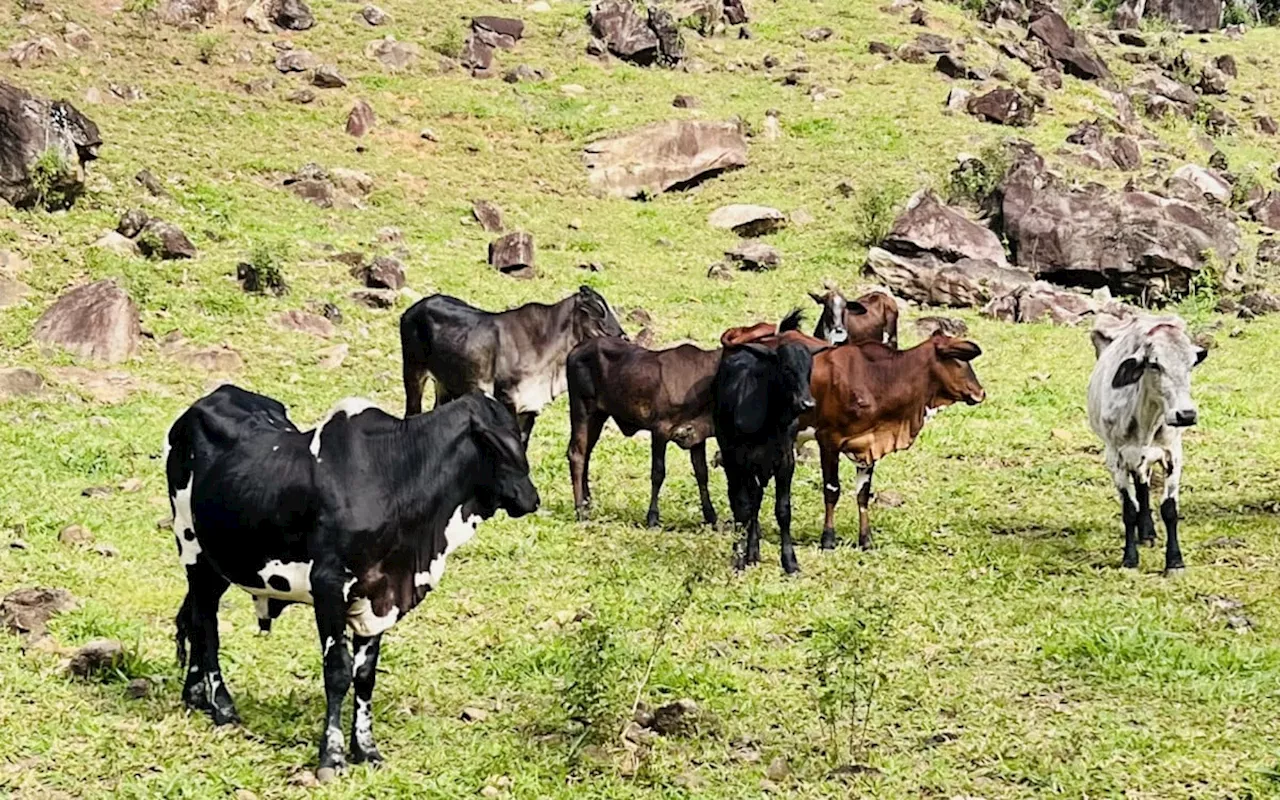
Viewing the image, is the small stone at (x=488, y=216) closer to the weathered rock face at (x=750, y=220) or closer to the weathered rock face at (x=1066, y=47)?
the weathered rock face at (x=750, y=220)

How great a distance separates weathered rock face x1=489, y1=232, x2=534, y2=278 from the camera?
1884 centimetres

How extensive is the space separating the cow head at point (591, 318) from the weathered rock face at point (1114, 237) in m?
10.9

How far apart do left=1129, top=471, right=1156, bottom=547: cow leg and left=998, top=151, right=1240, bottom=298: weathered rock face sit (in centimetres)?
1120

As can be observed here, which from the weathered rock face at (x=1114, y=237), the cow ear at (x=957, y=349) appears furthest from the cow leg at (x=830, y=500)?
the weathered rock face at (x=1114, y=237)

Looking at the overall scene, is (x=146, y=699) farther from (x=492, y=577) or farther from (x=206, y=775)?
(x=492, y=577)

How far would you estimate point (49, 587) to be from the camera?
811cm

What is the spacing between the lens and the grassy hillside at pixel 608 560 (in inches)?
245

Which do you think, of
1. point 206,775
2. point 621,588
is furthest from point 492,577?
point 206,775

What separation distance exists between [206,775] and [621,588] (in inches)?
138

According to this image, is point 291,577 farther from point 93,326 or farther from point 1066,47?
point 1066,47

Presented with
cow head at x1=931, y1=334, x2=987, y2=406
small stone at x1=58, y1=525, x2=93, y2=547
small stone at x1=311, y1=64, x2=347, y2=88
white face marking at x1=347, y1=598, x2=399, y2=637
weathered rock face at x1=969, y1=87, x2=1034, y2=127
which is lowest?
small stone at x1=311, y1=64, x2=347, y2=88

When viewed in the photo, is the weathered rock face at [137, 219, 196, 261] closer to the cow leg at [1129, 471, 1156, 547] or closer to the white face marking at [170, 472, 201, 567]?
the white face marking at [170, 472, 201, 567]

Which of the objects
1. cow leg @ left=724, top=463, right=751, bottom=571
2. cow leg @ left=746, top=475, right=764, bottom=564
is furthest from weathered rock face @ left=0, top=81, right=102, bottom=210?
cow leg @ left=746, top=475, right=764, bottom=564

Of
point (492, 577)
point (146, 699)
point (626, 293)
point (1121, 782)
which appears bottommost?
point (626, 293)
